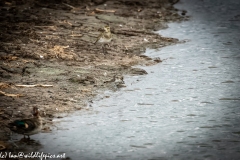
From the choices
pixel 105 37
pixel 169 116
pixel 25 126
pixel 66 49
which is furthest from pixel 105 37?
pixel 25 126

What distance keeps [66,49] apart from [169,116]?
160 inches

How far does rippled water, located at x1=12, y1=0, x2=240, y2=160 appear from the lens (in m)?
6.73

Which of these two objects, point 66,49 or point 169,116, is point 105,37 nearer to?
point 66,49

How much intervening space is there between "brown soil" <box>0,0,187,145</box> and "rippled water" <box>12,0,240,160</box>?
408mm

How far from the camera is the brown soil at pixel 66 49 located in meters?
8.47

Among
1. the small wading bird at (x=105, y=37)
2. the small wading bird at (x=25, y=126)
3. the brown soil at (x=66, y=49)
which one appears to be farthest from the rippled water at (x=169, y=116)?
the small wading bird at (x=105, y=37)

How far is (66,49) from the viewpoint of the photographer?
11297 mm

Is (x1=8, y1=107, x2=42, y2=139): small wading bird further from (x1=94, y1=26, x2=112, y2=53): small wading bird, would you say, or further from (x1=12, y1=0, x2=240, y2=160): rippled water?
(x1=94, y1=26, x2=112, y2=53): small wading bird

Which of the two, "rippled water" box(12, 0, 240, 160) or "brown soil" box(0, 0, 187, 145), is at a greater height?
"brown soil" box(0, 0, 187, 145)

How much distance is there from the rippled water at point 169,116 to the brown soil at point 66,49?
0.41 metres

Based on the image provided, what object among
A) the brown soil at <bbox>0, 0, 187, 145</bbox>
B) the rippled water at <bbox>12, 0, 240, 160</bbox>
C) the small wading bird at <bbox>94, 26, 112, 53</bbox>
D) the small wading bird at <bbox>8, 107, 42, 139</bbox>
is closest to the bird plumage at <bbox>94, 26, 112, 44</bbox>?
the small wading bird at <bbox>94, 26, 112, 53</bbox>

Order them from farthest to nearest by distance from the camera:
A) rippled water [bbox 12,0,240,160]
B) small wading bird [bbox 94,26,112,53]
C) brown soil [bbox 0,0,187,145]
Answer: small wading bird [bbox 94,26,112,53] → brown soil [bbox 0,0,187,145] → rippled water [bbox 12,0,240,160]

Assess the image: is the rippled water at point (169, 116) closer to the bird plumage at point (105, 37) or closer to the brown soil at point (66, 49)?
the brown soil at point (66, 49)

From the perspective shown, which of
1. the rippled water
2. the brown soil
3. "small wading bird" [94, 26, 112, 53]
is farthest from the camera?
"small wading bird" [94, 26, 112, 53]
